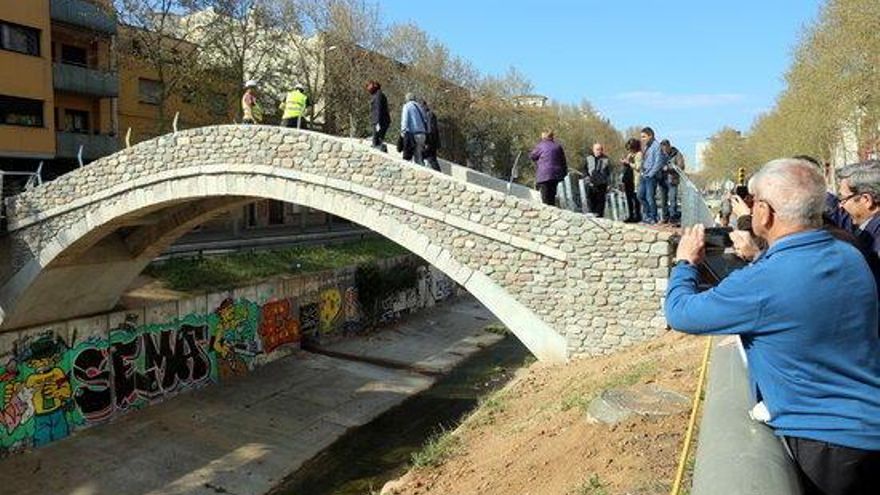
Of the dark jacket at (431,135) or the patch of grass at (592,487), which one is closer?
the patch of grass at (592,487)

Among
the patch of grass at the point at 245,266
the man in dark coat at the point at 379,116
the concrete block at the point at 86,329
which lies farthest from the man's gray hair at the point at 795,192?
the patch of grass at the point at 245,266

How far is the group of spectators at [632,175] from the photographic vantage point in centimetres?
1248

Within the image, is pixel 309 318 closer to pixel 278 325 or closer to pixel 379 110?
pixel 278 325

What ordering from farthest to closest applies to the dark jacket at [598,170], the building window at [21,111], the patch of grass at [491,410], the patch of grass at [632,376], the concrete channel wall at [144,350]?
the building window at [21,111] < the concrete channel wall at [144,350] < the dark jacket at [598,170] < the patch of grass at [491,410] < the patch of grass at [632,376]

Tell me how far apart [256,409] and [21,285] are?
632cm

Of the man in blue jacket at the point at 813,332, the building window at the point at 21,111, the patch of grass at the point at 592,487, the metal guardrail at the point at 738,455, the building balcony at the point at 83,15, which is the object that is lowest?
the patch of grass at the point at 592,487

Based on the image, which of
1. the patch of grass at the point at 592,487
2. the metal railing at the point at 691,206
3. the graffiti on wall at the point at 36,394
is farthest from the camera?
the graffiti on wall at the point at 36,394

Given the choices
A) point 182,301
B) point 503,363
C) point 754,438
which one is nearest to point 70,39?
point 182,301

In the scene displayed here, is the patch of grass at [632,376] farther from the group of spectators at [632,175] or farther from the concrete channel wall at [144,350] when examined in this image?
the concrete channel wall at [144,350]

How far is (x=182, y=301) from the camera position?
18.8 metres

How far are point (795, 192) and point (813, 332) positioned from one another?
0.50 meters

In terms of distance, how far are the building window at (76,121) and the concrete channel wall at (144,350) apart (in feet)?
38.1

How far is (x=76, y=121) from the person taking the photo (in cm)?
2734

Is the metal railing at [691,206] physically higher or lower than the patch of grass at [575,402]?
higher
